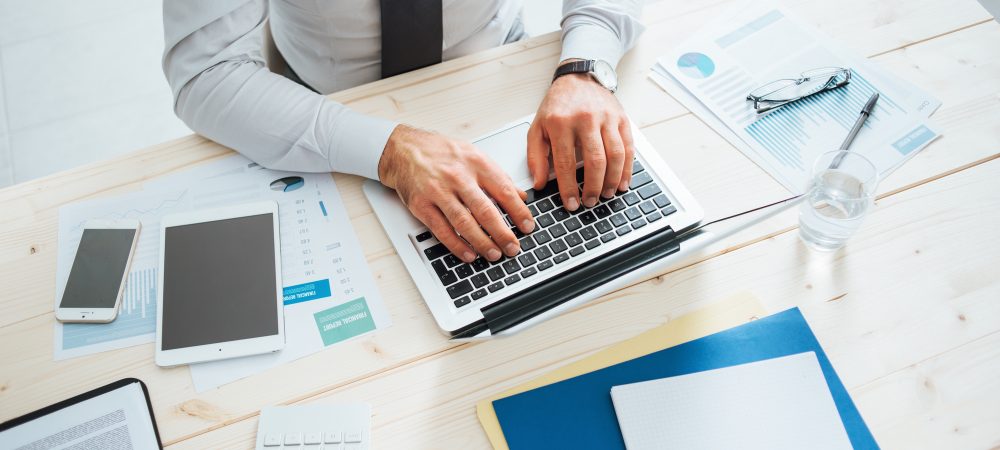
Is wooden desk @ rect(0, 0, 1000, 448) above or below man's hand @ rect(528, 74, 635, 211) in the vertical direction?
below

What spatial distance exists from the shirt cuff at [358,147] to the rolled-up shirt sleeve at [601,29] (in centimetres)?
31

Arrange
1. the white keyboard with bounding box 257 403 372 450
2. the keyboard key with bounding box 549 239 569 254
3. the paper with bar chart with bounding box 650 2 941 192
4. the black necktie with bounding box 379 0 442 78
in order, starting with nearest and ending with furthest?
the white keyboard with bounding box 257 403 372 450, the keyboard key with bounding box 549 239 569 254, the paper with bar chart with bounding box 650 2 941 192, the black necktie with bounding box 379 0 442 78

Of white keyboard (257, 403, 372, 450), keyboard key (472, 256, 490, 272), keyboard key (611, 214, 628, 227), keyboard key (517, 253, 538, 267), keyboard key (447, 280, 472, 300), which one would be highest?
keyboard key (611, 214, 628, 227)

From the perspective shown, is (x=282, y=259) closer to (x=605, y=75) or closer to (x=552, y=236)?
(x=552, y=236)

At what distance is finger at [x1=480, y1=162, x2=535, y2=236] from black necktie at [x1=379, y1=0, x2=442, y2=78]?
1.04 ft

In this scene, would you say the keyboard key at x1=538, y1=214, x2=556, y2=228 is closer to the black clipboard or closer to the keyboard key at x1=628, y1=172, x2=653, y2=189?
the keyboard key at x1=628, y1=172, x2=653, y2=189

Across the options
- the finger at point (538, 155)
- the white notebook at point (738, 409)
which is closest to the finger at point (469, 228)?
the finger at point (538, 155)

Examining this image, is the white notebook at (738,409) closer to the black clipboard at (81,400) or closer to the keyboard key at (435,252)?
the keyboard key at (435,252)

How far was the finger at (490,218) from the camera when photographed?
2.60 feet

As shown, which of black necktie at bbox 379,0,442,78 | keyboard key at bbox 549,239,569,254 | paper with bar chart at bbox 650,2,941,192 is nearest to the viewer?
→ keyboard key at bbox 549,239,569,254

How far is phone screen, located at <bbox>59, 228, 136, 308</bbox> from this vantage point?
0.78 metres

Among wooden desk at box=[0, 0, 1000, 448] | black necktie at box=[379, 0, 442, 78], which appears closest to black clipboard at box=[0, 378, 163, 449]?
wooden desk at box=[0, 0, 1000, 448]

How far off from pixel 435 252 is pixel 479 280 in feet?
0.23

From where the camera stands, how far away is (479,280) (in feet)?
2.57
